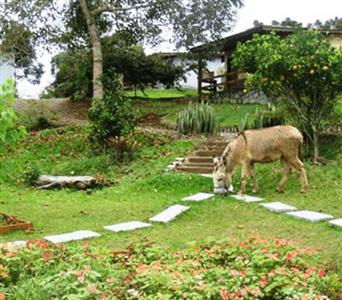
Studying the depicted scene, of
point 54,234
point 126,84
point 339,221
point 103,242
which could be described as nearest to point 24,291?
point 103,242

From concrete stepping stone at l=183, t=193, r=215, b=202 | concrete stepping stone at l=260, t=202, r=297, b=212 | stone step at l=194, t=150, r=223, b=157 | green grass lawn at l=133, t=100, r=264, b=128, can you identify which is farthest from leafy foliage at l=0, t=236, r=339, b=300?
green grass lawn at l=133, t=100, r=264, b=128

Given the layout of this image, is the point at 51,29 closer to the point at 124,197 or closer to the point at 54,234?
the point at 124,197

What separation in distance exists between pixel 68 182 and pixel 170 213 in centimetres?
371

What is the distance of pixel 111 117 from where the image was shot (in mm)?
14078

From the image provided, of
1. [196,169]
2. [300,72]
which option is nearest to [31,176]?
[196,169]

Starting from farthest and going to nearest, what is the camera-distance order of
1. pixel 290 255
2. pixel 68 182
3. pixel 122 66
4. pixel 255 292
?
1. pixel 122 66
2. pixel 68 182
3. pixel 290 255
4. pixel 255 292

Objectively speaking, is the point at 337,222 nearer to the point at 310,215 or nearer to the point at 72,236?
the point at 310,215

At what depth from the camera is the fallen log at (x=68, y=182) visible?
11797 millimetres

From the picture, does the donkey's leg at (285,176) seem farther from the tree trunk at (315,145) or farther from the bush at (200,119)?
the bush at (200,119)

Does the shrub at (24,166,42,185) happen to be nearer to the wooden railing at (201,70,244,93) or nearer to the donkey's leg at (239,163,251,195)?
the donkey's leg at (239,163,251,195)

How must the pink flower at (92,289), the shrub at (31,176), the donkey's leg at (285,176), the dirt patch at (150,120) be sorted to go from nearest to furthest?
1. the pink flower at (92,289)
2. the donkey's leg at (285,176)
3. the shrub at (31,176)
4. the dirt patch at (150,120)

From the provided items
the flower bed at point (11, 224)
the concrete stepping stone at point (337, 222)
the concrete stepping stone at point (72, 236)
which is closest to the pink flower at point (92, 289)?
the concrete stepping stone at point (72, 236)

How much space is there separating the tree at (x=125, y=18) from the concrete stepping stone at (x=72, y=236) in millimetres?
12357

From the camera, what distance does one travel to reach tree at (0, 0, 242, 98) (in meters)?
20.1
